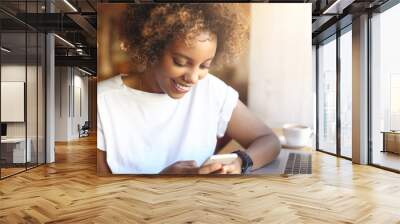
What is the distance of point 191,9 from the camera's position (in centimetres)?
629

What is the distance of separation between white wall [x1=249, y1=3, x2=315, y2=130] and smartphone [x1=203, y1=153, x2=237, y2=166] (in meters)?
0.79

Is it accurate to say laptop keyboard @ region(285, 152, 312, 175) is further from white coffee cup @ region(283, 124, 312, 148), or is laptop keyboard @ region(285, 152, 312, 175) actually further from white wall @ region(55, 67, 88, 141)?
white wall @ region(55, 67, 88, 141)

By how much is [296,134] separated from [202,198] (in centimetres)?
221

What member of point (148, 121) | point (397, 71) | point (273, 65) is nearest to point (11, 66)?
point (148, 121)

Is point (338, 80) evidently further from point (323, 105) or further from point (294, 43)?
point (294, 43)

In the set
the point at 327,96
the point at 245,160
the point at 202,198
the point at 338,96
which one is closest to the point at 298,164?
the point at 245,160

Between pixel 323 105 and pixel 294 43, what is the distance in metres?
4.99

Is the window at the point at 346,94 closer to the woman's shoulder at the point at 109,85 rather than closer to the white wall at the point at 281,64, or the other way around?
the white wall at the point at 281,64

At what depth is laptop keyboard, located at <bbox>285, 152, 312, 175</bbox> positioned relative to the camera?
20.8 feet

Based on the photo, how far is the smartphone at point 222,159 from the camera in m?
6.25

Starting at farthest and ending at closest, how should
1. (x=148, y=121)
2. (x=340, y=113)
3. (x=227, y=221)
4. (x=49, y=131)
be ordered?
(x=340, y=113) → (x=49, y=131) → (x=148, y=121) → (x=227, y=221)

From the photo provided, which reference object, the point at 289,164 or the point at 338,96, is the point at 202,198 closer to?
the point at 289,164

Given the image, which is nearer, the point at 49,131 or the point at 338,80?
the point at 49,131

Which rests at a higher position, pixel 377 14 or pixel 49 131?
pixel 377 14
